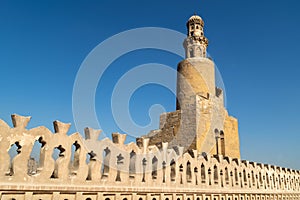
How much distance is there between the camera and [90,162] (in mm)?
7840

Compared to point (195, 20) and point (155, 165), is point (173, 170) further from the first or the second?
point (195, 20)

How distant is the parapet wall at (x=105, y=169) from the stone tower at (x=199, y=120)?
1.48 meters

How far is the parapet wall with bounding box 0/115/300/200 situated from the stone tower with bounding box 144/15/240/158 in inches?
58.4

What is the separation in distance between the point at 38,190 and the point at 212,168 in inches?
302

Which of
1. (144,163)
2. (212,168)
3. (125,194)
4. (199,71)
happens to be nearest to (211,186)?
(212,168)

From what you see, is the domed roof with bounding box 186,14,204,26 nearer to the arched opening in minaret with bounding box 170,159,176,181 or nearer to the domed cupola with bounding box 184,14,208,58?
the domed cupola with bounding box 184,14,208,58

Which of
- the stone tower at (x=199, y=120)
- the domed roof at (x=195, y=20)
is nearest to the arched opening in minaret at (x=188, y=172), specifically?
the stone tower at (x=199, y=120)

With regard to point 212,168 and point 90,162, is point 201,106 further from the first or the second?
point 90,162

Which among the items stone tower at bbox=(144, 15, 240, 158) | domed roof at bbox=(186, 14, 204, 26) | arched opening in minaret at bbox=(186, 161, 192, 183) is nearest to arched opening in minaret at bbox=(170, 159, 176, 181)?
arched opening in minaret at bbox=(186, 161, 192, 183)

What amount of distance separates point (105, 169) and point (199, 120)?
672 cm

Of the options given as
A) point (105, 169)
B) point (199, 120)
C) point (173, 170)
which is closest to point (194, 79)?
point (199, 120)

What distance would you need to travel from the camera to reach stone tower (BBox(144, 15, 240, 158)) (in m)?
13.5

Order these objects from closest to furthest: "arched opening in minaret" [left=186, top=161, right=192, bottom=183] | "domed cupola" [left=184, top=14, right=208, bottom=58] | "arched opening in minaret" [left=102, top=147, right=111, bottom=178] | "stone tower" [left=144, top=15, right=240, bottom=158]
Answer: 1. "arched opening in minaret" [left=102, top=147, right=111, bottom=178]
2. "arched opening in minaret" [left=186, top=161, right=192, bottom=183]
3. "stone tower" [left=144, top=15, right=240, bottom=158]
4. "domed cupola" [left=184, top=14, right=208, bottom=58]

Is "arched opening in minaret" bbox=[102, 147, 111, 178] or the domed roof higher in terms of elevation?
the domed roof
